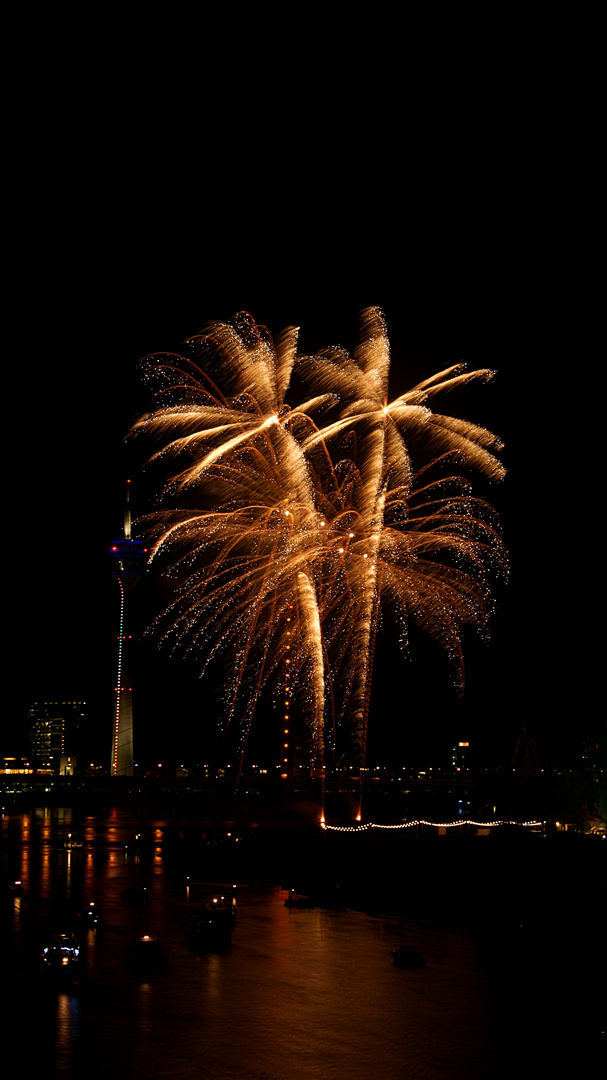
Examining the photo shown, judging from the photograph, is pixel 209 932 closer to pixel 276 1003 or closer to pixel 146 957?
pixel 146 957

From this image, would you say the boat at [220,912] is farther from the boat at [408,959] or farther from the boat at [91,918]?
the boat at [408,959]

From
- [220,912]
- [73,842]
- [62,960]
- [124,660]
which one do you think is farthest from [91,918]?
[124,660]

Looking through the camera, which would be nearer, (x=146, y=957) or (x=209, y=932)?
(x=146, y=957)

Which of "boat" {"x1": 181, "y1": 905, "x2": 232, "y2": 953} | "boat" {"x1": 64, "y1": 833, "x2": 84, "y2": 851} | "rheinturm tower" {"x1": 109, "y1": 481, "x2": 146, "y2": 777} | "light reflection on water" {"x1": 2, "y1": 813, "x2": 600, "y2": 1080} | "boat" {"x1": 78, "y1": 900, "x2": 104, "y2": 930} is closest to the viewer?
"light reflection on water" {"x1": 2, "y1": 813, "x2": 600, "y2": 1080}

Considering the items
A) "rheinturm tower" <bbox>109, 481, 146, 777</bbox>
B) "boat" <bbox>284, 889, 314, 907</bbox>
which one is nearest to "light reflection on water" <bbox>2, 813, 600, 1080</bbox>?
"boat" <bbox>284, 889, 314, 907</bbox>

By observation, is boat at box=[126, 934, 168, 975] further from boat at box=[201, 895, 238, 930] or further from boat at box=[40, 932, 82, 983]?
boat at box=[201, 895, 238, 930]
